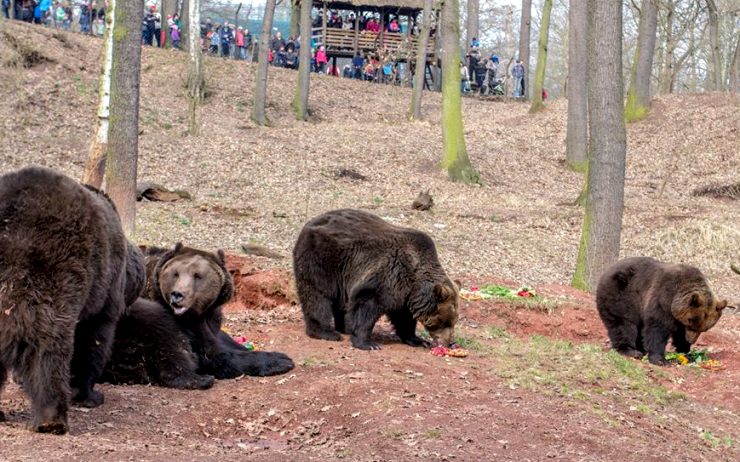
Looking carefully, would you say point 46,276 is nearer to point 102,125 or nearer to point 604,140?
point 102,125

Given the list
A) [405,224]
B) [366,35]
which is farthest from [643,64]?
[405,224]

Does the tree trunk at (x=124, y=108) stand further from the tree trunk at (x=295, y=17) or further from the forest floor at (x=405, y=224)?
the tree trunk at (x=295, y=17)

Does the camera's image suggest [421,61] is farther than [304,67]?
Yes

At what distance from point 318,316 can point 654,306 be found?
14.2 ft

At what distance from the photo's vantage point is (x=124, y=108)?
1627 cm

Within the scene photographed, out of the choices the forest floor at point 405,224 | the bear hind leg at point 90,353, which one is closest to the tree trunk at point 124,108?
the forest floor at point 405,224

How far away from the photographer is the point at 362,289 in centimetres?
1134

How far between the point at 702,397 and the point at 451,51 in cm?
2062

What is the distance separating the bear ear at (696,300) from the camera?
12.1 metres

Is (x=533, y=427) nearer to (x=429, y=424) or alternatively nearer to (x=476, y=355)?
(x=429, y=424)

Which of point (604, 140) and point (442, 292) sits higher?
point (604, 140)

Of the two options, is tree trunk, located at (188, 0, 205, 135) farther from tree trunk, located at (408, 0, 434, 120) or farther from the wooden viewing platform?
the wooden viewing platform

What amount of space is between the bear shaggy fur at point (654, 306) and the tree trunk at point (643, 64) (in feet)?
91.6

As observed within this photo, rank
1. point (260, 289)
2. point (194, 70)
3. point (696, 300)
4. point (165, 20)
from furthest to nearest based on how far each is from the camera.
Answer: point (165, 20) < point (194, 70) < point (260, 289) < point (696, 300)
